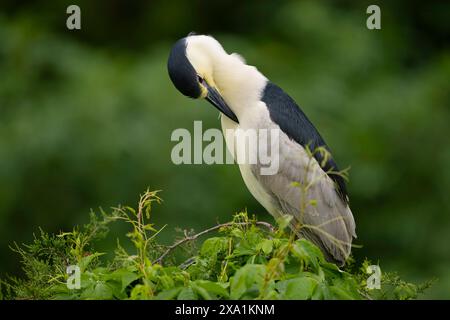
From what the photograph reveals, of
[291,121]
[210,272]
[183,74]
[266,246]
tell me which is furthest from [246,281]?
[291,121]

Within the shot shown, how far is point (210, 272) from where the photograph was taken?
279cm

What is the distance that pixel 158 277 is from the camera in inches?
97.7

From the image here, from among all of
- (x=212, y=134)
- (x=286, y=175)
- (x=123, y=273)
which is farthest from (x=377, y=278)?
(x=212, y=134)

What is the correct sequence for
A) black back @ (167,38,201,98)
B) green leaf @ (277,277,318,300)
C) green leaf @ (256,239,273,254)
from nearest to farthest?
green leaf @ (277,277,318,300) → green leaf @ (256,239,273,254) → black back @ (167,38,201,98)

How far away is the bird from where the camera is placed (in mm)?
3947

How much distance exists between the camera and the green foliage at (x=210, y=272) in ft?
7.82

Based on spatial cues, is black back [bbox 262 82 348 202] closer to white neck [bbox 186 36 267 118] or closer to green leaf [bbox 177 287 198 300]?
white neck [bbox 186 36 267 118]

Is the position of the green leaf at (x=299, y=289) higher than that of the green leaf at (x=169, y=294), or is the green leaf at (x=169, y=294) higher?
the green leaf at (x=299, y=289)

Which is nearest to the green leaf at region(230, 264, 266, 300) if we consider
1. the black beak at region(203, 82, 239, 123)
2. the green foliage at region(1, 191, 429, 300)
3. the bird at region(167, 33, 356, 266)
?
the green foliage at region(1, 191, 429, 300)

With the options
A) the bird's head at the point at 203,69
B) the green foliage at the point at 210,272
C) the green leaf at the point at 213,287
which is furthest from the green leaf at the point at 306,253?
the bird's head at the point at 203,69

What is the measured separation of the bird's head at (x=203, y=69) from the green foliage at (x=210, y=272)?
3.13ft

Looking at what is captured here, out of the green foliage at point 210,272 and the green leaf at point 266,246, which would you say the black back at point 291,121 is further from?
the green leaf at point 266,246
